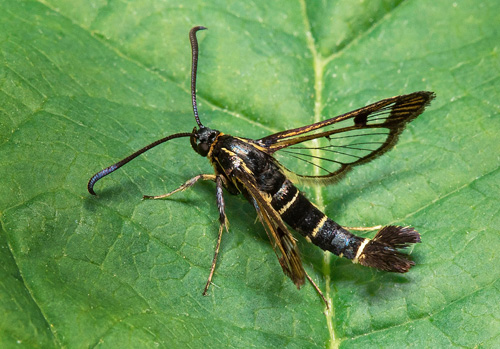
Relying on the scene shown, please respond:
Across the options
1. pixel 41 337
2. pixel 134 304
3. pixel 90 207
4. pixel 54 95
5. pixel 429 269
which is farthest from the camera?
pixel 54 95

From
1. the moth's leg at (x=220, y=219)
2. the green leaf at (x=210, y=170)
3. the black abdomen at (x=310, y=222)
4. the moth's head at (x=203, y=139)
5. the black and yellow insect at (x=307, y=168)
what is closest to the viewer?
the green leaf at (x=210, y=170)

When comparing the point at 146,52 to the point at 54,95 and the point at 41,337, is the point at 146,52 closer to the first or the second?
the point at 54,95

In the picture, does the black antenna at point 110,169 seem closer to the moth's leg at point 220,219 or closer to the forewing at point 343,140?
the moth's leg at point 220,219

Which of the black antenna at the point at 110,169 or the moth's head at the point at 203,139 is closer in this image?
the black antenna at the point at 110,169

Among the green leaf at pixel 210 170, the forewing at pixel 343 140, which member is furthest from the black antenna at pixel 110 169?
the forewing at pixel 343 140

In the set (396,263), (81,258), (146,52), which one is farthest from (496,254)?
(146,52)

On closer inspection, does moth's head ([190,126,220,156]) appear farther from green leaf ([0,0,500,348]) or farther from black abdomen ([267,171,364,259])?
black abdomen ([267,171,364,259])

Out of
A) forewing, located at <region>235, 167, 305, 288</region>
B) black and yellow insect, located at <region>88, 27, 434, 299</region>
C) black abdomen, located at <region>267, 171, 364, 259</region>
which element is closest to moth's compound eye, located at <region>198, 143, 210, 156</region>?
black and yellow insect, located at <region>88, 27, 434, 299</region>

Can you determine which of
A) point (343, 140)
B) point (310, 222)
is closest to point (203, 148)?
point (310, 222)
